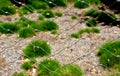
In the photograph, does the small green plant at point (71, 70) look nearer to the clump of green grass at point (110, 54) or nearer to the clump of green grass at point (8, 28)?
the clump of green grass at point (110, 54)

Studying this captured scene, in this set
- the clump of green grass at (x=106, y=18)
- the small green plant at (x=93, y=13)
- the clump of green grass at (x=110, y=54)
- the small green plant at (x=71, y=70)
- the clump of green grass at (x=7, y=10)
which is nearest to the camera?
the small green plant at (x=71, y=70)

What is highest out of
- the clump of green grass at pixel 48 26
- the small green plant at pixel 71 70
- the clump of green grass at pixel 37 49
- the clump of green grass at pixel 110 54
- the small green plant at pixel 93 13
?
the clump of green grass at pixel 110 54

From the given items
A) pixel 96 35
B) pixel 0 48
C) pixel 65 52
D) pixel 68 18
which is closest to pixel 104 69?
pixel 65 52

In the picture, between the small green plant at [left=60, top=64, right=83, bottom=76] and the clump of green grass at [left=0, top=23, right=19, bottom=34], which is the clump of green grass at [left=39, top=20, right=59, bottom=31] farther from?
the small green plant at [left=60, top=64, right=83, bottom=76]

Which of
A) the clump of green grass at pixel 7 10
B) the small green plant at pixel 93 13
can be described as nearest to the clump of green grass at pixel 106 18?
the small green plant at pixel 93 13

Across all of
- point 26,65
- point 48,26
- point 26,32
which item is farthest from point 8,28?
point 26,65

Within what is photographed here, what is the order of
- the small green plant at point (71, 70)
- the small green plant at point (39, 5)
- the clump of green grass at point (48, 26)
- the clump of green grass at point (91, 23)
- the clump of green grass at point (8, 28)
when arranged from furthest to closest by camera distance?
1. the small green plant at point (39, 5)
2. the clump of green grass at point (91, 23)
3. the clump of green grass at point (48, 26)
4. the clump of green grass at point (8, 28)
5. the small green plant at point (71, 70)

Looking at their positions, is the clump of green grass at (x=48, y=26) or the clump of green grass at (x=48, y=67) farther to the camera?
Result: the clump of green grass at (x=48, y=26)

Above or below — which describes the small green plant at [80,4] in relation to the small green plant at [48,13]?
above
